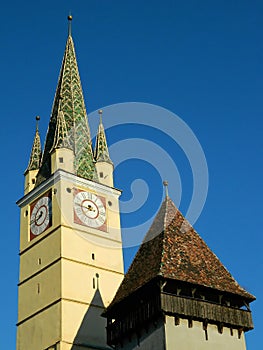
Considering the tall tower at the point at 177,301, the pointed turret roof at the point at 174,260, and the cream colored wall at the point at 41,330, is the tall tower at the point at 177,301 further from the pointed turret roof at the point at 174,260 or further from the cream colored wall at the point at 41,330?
the cream colored wall at the point at 41,330

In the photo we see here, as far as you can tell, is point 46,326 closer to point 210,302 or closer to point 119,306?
point 119,306

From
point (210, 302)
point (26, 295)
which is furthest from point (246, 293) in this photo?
point (26, 295)

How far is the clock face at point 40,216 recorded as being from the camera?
116 feet

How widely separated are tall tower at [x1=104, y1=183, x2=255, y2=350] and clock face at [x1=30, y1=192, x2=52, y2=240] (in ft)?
25.9

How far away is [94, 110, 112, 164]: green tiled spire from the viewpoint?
128 ft

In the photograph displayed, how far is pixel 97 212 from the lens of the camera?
36094 mm

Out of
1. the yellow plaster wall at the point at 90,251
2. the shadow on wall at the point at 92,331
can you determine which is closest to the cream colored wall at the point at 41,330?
the shadow on wall at the point at 92,331

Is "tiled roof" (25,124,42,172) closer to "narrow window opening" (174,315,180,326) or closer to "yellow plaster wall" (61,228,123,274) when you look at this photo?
"yellow plaster wall" (61,228,123,274)

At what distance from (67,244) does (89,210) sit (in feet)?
8.28

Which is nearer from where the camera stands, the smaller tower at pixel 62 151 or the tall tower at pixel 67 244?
the tall tower at pixel 67 244

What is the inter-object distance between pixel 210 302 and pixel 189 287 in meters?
0.90

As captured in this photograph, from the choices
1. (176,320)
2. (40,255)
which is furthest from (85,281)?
(176,320)

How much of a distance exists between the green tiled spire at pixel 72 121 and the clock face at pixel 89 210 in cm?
132

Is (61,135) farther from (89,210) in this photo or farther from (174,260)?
(174,260)
